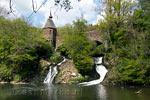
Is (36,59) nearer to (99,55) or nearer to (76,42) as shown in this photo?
(76,42)

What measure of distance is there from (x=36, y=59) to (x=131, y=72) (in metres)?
16.0

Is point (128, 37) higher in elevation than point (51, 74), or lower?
higher

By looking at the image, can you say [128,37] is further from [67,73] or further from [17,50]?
[17,50]

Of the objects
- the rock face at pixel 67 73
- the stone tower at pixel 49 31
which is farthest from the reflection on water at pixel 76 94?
the stone tower at pixel 49 31

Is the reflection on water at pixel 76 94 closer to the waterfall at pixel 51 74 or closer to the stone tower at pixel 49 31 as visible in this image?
the waterfall at pixel 51 74

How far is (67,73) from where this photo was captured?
2469 cm

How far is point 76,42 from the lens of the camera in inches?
1045

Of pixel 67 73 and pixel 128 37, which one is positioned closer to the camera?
pixel 128 37

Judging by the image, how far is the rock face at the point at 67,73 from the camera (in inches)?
950

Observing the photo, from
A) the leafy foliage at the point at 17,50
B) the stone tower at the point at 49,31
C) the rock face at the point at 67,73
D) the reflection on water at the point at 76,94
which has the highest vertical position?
the stone tower at the point at 49,31

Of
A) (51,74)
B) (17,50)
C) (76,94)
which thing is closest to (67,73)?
(51,74)

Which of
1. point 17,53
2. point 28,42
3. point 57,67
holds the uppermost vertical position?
point 28,42

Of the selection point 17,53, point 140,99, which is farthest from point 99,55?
point 140,99

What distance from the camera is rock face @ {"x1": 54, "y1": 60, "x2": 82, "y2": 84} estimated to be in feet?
79.2
